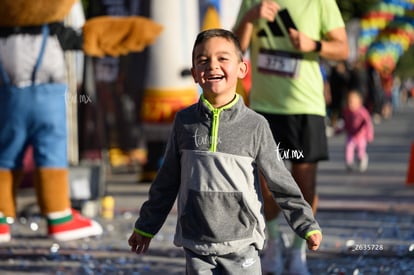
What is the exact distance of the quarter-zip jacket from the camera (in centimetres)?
391

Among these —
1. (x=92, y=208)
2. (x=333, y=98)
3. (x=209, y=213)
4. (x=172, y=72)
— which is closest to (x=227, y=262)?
(x=209, y=213)

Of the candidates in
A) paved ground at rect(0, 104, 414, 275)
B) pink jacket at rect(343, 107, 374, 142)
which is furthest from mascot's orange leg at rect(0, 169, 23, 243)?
pink jacket at rect(343, 107, 374, 142)

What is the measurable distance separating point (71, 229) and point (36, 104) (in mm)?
917

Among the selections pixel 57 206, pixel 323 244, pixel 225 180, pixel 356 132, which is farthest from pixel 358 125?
pixel 225 180

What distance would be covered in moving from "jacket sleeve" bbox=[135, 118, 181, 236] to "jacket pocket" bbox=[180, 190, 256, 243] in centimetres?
17

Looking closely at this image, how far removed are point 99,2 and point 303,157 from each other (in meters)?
6.45

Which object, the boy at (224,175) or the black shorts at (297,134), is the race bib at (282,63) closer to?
the black shorts at (297,134)

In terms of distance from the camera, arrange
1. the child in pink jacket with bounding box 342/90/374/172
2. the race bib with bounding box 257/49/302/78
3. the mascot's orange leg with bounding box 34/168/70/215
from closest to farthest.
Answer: the race bib with bounding box 257/49/302/78 < the mascot's orange leg with bounding box 34/168/70/215 < the child in pink jacket with bounding box 342/90/374/172

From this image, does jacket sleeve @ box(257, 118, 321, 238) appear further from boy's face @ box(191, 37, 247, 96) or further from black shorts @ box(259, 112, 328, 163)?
black shorts @ box(259, 112, 328, 163)

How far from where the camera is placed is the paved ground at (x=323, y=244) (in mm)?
6473

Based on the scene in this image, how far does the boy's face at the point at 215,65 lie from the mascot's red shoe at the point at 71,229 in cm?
368

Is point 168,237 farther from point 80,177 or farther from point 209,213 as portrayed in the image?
point 209,213

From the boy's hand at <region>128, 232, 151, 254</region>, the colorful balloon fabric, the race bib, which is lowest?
the colorful balloon fabric

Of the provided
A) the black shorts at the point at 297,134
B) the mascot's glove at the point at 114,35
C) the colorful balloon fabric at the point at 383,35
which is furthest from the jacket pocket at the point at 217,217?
the colorful balloon fabric at the point at 383,35
